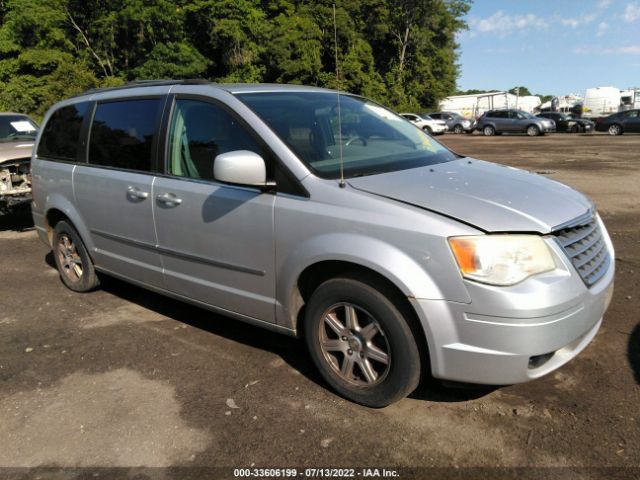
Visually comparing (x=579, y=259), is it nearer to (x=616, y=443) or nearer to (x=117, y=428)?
(x=616, y=443)

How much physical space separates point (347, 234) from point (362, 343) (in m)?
0.61

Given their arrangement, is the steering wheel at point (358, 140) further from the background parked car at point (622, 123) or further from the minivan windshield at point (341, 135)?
the background parked car at point (622, 123)

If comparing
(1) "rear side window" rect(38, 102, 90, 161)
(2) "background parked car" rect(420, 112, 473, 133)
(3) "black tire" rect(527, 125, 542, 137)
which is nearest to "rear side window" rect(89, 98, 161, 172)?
(1) "rear side window" rect(38, 102, 90, 161)

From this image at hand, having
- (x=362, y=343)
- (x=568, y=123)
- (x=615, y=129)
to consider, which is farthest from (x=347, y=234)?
(x=568, y=123)

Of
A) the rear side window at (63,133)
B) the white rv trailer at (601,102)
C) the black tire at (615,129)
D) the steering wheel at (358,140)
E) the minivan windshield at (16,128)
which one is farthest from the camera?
the white rv trailer at (601,102)

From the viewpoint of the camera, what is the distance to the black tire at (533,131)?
3155 cm

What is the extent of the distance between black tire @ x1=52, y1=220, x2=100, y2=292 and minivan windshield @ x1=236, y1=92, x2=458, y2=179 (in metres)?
2.33

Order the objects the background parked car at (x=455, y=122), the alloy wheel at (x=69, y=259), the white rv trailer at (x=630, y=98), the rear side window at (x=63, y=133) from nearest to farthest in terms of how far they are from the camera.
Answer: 1. the rear side window at (x=63, y=133)
2. the alloy wheel at (x=69, y=259)
3. the background parked car at (x=455, y=122)
4. the white rv trailer at (x=630, y=98)

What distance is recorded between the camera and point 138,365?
3.63 metres

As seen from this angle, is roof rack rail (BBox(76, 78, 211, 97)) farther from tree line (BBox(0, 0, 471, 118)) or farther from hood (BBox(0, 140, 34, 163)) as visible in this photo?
tree line (BBox(0, 0, 471, 118))

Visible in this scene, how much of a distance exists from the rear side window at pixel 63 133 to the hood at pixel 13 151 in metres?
3.12

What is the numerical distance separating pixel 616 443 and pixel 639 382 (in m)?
0.72

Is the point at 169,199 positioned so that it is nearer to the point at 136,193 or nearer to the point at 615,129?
the point at 136,193

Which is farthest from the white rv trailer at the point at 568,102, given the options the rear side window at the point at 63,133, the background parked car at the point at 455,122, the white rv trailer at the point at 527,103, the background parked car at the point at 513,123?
the rear side window at the point at 63,133
